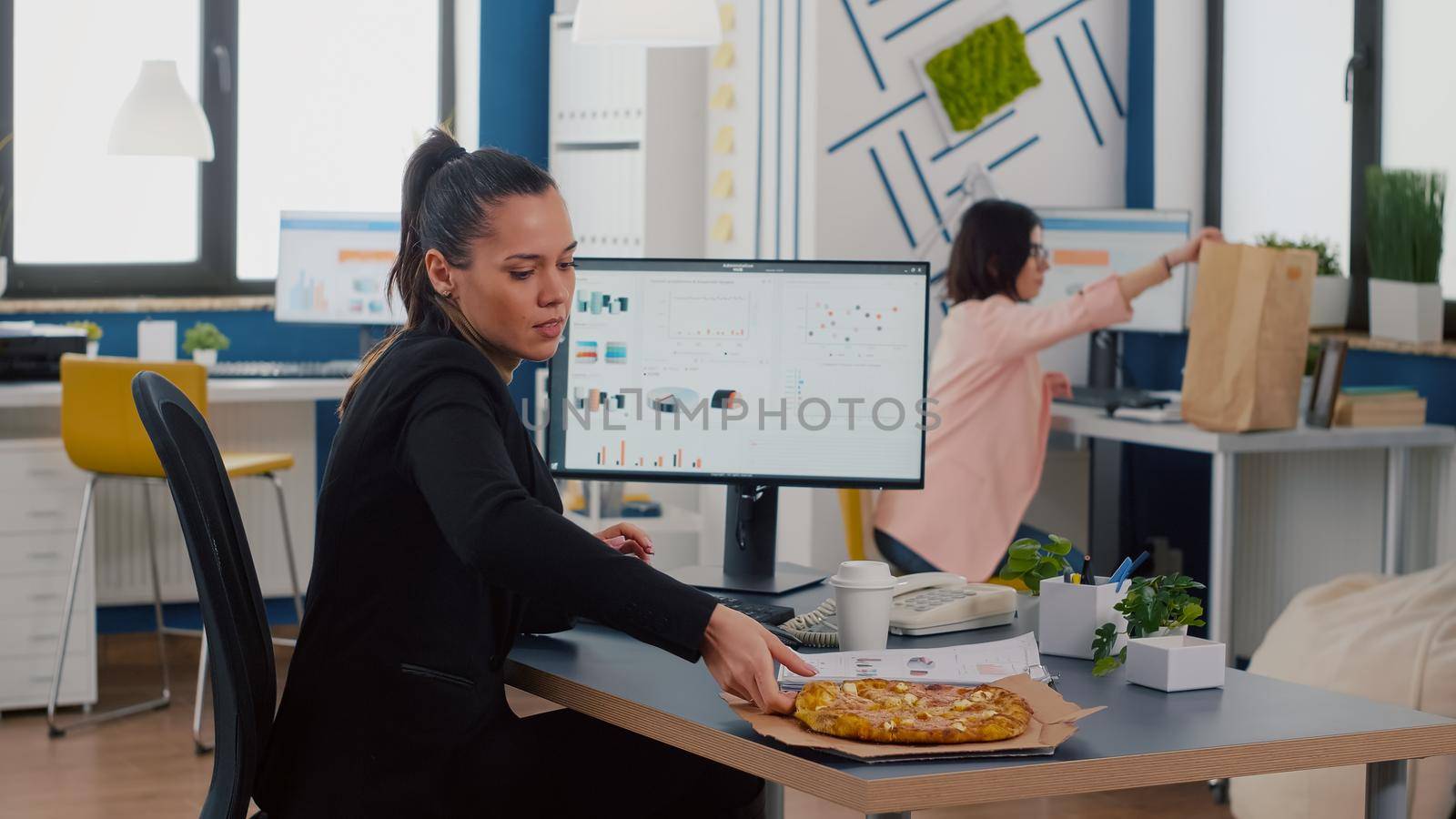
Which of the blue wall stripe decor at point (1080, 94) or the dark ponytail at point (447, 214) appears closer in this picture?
the dark ponytail at point (447, 214)

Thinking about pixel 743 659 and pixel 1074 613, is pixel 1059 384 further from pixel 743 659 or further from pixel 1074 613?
pixel 743 659

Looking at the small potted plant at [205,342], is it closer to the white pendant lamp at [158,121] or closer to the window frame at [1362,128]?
the white pendant lamp at [158,121]

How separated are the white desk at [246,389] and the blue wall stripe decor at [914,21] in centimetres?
167

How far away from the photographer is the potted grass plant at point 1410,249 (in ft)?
12.4

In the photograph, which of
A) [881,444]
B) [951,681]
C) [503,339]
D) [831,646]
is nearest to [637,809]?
[831,646]

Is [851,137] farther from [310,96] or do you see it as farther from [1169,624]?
[1169,624]

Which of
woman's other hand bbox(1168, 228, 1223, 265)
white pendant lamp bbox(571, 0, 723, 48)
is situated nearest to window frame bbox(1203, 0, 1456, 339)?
woman's other hand bbox(1168, 228, 1223, 265)

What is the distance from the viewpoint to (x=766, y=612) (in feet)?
6.45

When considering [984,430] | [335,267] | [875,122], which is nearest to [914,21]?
[875,122]


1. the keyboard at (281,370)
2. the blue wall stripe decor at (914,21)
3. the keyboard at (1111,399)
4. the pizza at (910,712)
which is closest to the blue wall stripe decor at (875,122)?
the blue wall stripe decor at (914,21)

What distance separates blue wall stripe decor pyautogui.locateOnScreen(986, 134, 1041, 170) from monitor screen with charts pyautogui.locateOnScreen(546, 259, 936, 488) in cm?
233

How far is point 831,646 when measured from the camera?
71.8 inches

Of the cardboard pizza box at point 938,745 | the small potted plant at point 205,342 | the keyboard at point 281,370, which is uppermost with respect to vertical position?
the small potted plant at point 205,342

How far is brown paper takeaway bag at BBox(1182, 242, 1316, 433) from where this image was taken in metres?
3.46
